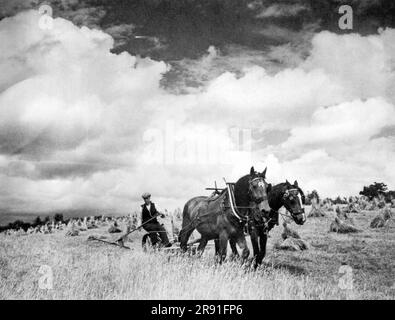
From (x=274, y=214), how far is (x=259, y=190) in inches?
88.1

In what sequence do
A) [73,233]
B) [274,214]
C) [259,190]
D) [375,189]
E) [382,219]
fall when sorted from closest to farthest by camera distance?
[259,190], [274,214], [382,219], [73,233], [375,189]

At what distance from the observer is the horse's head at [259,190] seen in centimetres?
830

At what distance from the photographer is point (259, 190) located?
A: 8.46 metres

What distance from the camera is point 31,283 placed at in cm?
752

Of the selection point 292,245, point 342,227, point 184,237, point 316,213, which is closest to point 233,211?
point 184,237

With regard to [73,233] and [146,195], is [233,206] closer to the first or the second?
[146,195]

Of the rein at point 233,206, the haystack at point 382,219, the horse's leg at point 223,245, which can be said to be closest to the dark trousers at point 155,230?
the horse's leg at point 223,245

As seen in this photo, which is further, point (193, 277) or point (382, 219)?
point (382, 219)

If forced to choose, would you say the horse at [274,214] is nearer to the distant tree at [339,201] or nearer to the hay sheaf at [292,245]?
the hay sheaf at [292,245]
